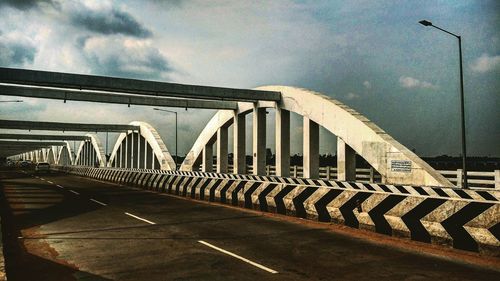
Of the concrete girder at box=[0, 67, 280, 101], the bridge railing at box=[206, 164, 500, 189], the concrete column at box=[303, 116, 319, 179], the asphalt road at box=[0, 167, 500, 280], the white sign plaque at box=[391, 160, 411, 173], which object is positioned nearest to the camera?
the asphalt road at box=[0, 167, 500, 280]

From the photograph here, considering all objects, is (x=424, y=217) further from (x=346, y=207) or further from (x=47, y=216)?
(x=47, y=216)

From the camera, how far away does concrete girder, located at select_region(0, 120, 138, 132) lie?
52281 millimetres

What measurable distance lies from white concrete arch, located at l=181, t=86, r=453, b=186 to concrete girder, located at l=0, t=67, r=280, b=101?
196cm

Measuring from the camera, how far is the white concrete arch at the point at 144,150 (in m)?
46.6

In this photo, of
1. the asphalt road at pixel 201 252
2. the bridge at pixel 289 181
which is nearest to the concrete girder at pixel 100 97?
the bridge at pixel 289 181

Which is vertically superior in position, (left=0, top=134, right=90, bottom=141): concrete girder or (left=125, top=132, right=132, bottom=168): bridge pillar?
(left=0, top=134, right=90, bottom=141): concrete girder

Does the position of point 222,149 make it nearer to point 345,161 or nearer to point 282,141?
point 282,141

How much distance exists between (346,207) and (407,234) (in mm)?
2252

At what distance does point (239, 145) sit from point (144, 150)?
30.9 m

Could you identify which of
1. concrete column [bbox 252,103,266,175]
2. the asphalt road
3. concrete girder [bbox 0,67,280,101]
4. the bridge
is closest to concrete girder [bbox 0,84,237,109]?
the bridge

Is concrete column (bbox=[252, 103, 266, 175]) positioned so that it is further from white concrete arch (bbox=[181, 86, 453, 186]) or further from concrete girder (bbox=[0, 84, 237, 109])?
concrete girder (bbox=[0, 84, 237, 109])

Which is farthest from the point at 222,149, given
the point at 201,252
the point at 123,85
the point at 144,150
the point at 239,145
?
the point at 201,252

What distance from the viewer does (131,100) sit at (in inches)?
1330

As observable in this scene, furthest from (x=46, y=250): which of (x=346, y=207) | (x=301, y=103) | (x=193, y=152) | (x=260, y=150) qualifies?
(x=193, y=152)
